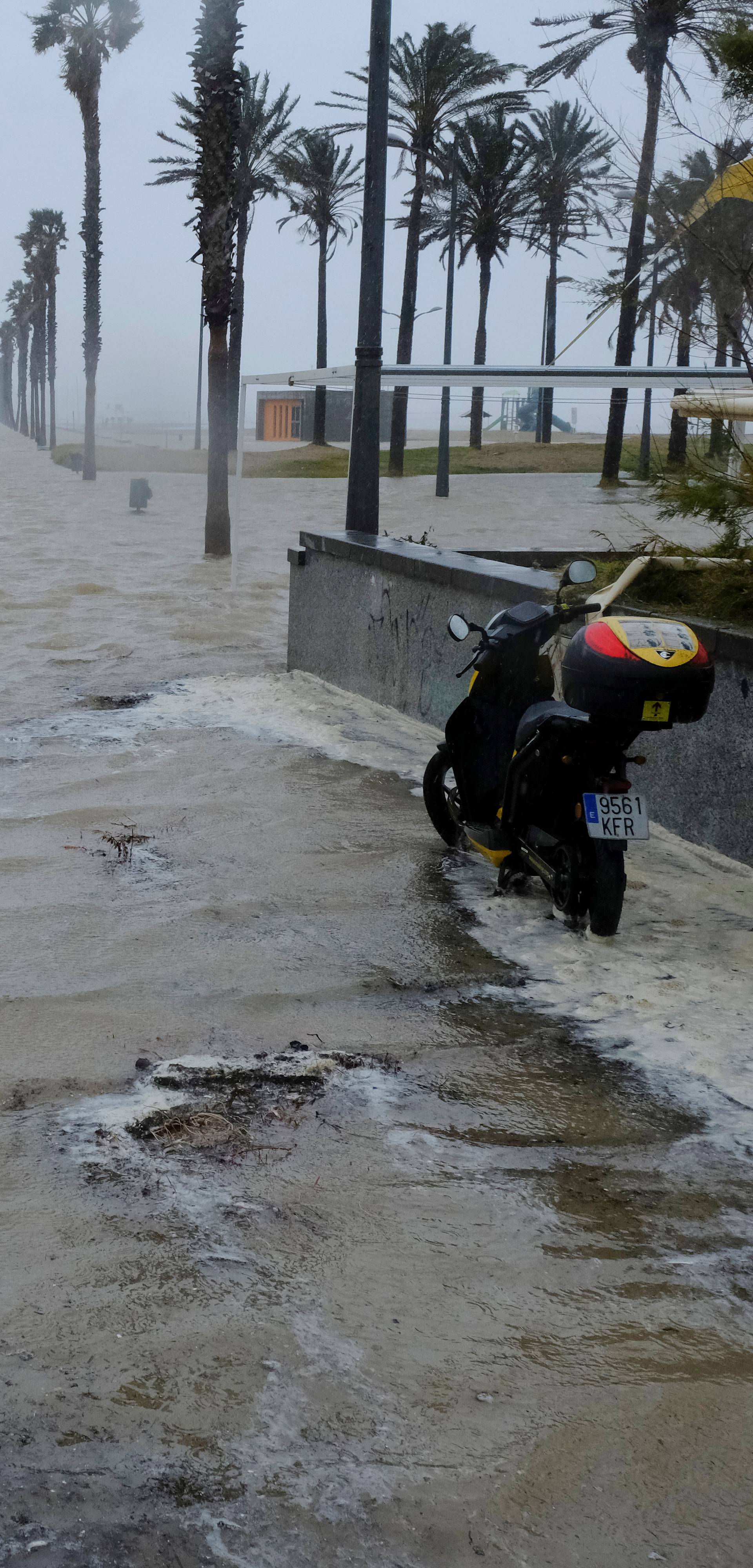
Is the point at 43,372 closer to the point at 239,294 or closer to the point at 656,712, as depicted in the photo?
the point at 239,294

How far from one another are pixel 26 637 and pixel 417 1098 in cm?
871

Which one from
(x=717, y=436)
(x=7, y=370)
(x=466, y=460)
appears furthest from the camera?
(x=7, y=370)

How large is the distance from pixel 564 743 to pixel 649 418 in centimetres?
263

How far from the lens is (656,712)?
4227mm

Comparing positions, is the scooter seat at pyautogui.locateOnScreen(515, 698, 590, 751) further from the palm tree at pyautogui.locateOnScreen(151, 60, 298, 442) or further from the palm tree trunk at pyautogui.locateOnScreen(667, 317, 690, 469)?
the palm tree at pyautogui.locateOnScreen(151, 60, 298, 442)

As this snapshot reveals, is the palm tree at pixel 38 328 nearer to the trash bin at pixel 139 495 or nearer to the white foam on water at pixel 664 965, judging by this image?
the trash bin at pixel 139 495

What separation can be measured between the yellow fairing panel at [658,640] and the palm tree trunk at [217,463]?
45.2 ft

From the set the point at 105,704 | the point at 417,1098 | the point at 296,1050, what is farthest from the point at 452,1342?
the point at 105,704

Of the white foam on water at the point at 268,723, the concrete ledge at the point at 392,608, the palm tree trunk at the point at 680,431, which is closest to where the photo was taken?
the palm tree trunk at the point at 680,431

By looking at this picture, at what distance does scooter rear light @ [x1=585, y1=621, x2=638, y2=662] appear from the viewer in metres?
4.19

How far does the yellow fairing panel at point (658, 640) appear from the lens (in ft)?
13.8

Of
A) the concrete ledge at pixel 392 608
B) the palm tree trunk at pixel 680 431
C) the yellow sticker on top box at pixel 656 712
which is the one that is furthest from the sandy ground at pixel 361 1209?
the palm tree trunk at pixel 680 431

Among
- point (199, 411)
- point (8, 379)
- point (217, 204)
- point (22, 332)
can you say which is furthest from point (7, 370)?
point (217, 204)

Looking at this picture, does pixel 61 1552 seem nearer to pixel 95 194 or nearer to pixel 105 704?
pixel 105 704
